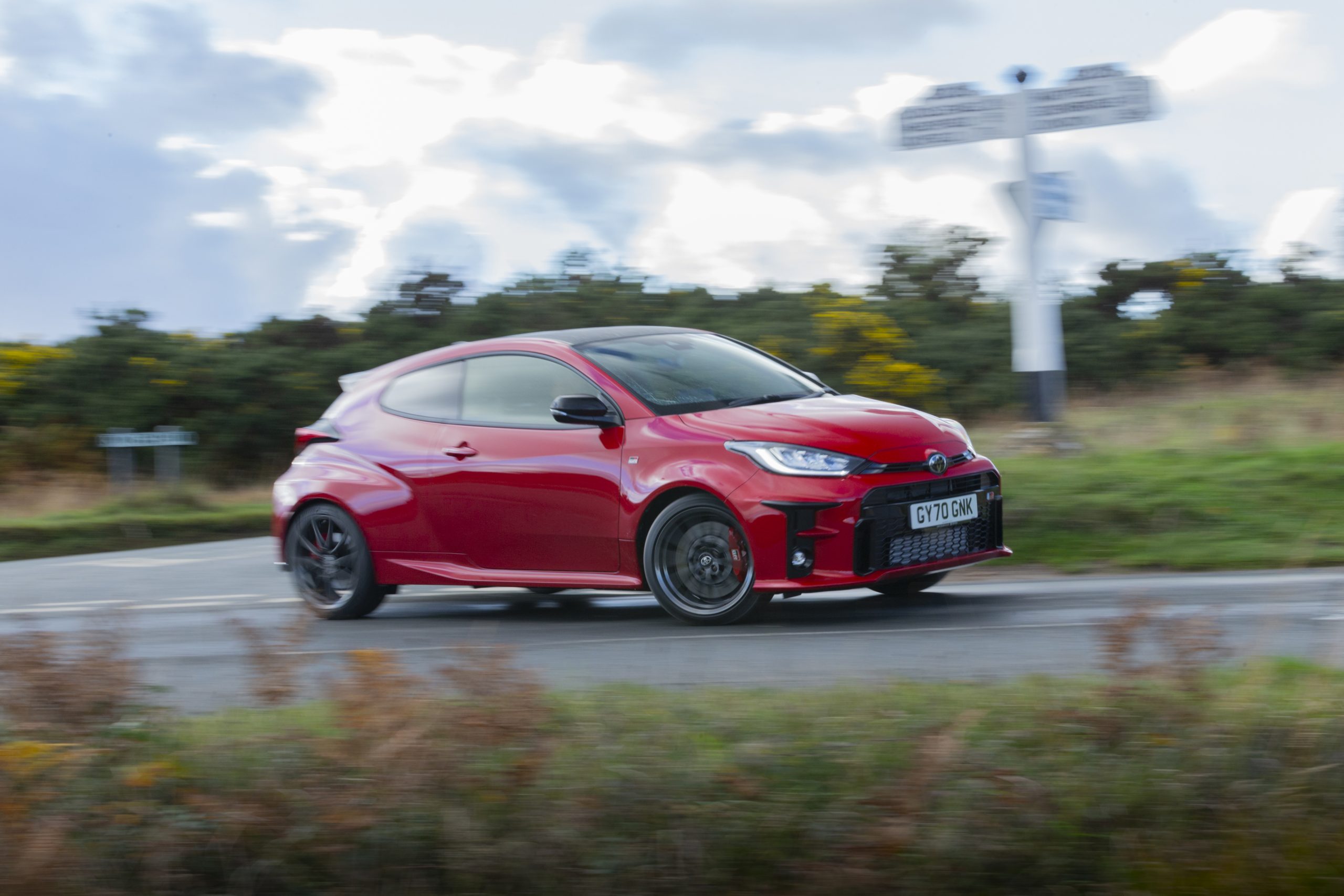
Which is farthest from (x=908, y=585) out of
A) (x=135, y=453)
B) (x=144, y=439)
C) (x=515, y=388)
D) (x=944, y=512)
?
(x=135, y=453)

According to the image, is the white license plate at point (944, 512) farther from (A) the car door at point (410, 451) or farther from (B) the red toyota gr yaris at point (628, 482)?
(A) the car door at point (410, 451)

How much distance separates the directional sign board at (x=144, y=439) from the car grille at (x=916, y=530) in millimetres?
13061

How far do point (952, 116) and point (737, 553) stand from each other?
7.48m

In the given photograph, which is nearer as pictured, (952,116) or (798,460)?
(798,460)

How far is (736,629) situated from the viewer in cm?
751

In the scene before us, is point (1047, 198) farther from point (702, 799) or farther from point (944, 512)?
point (702, 799)

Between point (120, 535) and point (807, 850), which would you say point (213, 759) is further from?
point (120, 535)

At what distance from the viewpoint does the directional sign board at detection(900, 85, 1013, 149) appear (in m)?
13.7

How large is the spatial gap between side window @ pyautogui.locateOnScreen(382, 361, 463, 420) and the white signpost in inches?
251

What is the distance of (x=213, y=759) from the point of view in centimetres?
421

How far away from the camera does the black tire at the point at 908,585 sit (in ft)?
28.6

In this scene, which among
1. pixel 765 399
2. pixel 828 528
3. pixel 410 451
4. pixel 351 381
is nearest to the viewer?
pixel 828 528

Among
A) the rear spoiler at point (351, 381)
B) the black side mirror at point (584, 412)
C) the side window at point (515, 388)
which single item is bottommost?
the black side mirror at point (584, 412)

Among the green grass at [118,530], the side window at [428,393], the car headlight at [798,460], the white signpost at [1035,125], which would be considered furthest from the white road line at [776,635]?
the green grass at [118,530]
